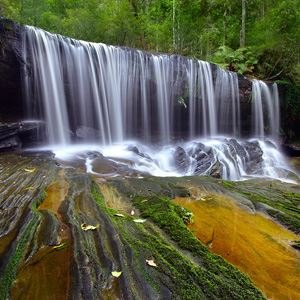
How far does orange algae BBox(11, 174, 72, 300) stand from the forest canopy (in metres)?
13.7

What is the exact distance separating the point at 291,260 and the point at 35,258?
255 centimetres

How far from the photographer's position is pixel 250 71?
1595cm

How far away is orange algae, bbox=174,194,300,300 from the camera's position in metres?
2.95

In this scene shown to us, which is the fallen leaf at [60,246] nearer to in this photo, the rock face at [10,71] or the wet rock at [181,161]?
the wet rock at [181,161]

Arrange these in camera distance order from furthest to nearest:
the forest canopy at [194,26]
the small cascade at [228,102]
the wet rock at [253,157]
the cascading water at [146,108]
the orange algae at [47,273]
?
the forest canopy at [194,26] < the small cascade at [228,102] < the wet rock at [253,157] < the cascading water at [146,108] < the orange algae at [47,273]

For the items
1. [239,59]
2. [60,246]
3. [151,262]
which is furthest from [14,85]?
[239,59]

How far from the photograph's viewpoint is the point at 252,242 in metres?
3.70

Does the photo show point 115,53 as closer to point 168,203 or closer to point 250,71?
point 250,71

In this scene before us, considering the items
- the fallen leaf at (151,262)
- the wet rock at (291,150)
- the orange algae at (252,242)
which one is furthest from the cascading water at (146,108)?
the fallen leaf at (151,262)

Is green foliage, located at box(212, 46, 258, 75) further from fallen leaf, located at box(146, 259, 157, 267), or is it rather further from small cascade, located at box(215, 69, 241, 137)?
fallen leaf, located at box(146, 259, 157, 267)

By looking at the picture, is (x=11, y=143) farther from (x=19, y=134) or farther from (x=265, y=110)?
(x=265, y=110)

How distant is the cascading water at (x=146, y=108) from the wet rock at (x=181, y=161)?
0.09 feet

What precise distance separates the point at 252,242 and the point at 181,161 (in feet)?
20.4

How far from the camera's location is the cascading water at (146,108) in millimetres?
9969
